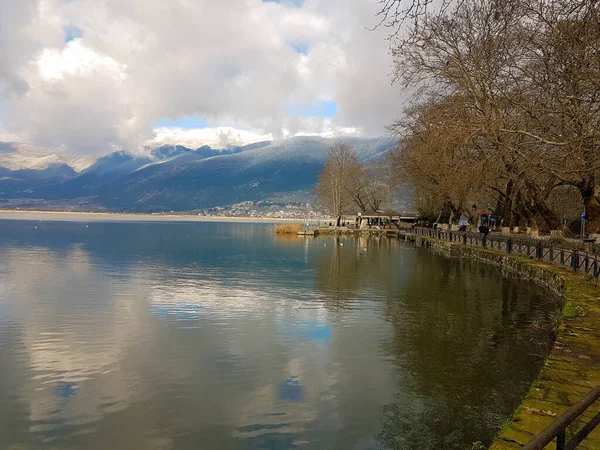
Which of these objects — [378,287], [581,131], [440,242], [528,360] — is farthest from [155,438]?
[440,242]

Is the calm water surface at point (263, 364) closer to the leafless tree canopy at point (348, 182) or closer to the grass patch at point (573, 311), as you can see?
the grass patch at point (573, 311)

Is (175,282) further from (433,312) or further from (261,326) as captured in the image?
(433,312)

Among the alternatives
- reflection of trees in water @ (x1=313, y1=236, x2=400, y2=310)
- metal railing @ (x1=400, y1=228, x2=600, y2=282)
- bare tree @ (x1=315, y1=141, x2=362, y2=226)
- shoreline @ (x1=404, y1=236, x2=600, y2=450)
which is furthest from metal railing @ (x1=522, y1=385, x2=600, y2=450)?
bare tree @ (x1=315, y1=141, x2=362, y2=226)

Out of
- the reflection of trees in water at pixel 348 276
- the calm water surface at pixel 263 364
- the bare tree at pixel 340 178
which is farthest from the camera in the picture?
the bare tree at pixel 340 178

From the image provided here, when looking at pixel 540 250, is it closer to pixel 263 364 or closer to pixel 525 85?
pixel 525 85

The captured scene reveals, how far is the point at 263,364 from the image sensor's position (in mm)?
11430

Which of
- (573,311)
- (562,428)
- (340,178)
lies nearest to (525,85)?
(573,311)

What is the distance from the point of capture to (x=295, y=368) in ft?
36.7

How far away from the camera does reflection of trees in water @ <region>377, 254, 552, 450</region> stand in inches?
318

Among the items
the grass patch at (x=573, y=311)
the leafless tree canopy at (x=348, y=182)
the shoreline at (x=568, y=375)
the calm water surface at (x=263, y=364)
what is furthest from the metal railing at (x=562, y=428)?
the leafless tree canopy at (x=348, y=182)

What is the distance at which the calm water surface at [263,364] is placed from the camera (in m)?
8.02

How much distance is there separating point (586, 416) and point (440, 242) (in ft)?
145

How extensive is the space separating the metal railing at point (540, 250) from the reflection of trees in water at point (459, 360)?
2.41 metres

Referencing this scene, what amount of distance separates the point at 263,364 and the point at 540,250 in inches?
890
